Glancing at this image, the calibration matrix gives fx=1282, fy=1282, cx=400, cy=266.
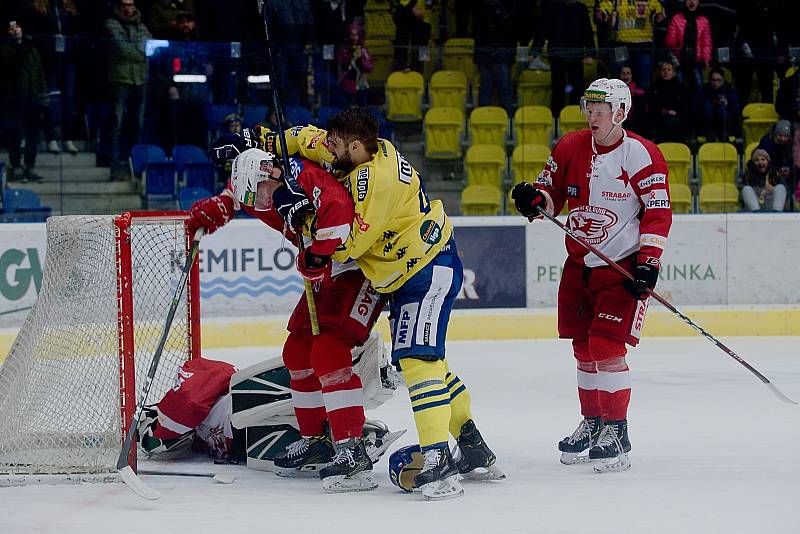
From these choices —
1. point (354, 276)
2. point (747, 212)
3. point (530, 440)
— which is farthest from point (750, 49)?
point (354, 276)

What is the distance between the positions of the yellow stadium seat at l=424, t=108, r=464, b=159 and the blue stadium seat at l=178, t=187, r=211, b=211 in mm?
1543

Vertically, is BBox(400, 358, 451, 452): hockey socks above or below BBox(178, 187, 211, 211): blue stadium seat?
Result: below

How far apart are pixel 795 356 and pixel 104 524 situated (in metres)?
4.83

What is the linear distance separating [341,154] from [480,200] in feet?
14.7

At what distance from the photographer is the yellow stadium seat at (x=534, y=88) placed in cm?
858

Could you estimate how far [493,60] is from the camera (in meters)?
8.62

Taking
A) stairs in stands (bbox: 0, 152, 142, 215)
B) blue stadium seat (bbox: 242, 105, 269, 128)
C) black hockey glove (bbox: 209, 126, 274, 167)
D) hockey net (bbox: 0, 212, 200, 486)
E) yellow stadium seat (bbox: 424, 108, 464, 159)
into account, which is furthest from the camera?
yellow stadium seat (bbox: 424, 108, 464, 159)

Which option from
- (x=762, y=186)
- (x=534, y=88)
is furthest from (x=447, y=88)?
(x=762, y=186)

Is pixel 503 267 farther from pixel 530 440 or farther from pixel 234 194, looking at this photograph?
pixel 234 194

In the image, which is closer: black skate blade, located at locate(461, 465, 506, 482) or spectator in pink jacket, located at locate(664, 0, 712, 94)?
black skate blade, located at locate(461, 465, 506, 482)

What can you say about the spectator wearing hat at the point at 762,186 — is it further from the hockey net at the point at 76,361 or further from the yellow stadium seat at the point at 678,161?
the hockey net at the point at 76,361

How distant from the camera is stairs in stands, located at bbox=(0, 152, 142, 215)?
25.2 feet

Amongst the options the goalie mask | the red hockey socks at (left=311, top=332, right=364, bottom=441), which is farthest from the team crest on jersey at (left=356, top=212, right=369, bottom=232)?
the red hockey socks at (left=311, top=332, right=364, bottom=441)

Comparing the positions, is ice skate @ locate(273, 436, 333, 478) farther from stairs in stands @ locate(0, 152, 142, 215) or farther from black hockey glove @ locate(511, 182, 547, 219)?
stairs in stands @ locate(0, 152, 142, 215)
